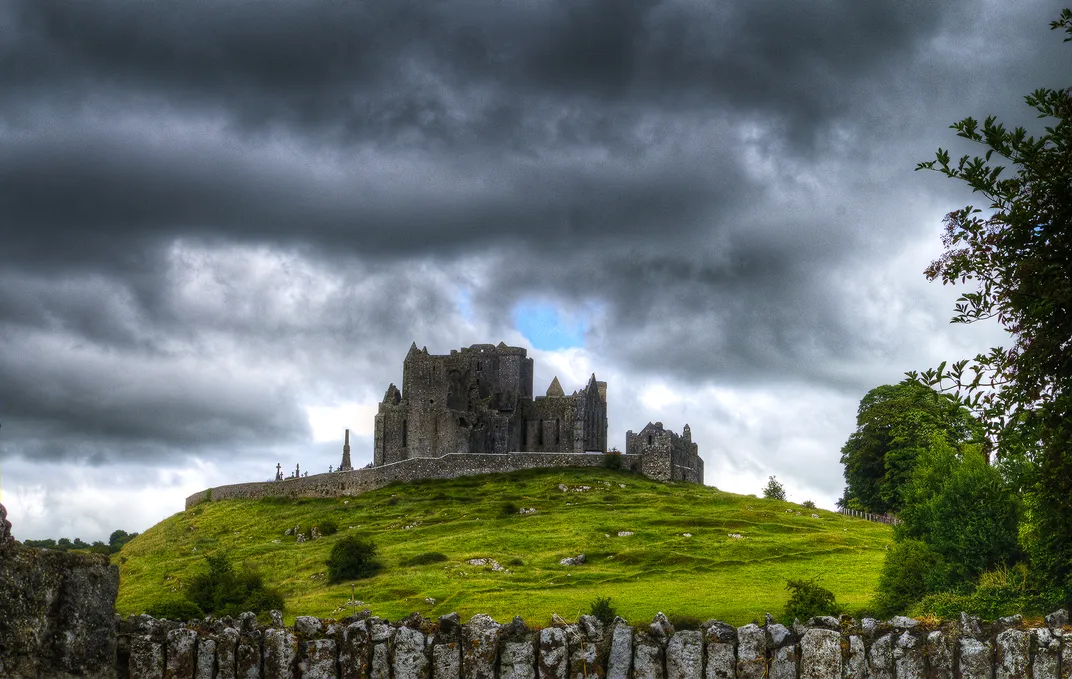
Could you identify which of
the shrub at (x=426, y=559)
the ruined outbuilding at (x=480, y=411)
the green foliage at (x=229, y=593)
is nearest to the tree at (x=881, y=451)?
the shrub at (x=426, y=559)

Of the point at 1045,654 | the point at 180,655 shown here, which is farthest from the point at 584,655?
the point at 1045,654

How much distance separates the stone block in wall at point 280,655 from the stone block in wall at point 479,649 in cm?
273

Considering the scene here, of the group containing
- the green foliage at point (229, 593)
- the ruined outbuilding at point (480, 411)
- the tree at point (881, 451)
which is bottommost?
the green foliage at point (229, 593)

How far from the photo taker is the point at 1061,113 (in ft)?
68.9

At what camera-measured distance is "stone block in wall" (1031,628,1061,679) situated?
725 inches

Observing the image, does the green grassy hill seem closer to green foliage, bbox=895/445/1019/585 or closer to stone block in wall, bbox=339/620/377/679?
green foliage, bbox=895/445/1019/585

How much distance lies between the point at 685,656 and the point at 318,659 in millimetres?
5884

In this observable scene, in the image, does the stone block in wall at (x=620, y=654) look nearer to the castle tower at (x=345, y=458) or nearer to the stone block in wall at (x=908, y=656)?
the stone block in wall at (x=908, y=656)

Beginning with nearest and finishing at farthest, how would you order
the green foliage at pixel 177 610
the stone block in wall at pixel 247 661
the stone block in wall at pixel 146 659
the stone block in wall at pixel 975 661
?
the stone block in wall at pixel 146 659 < the stone block in wall at pixel 247 661 < the stone block in wall at pixel 975 661 < the green foliage at pixel 177 610

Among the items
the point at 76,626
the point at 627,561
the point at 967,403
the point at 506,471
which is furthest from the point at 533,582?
the point at 506,471

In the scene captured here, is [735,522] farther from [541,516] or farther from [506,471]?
[506,471]

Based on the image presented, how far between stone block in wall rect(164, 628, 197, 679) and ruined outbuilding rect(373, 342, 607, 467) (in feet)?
374

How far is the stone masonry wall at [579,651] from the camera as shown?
17.8 metres

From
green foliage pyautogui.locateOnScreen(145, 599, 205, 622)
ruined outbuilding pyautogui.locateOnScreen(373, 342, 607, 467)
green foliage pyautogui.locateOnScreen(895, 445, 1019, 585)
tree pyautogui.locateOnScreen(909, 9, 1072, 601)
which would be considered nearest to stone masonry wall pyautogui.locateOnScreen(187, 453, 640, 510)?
ruined outbuilding pyautogui.locateOnScreen(373, 342, 607, 467)
